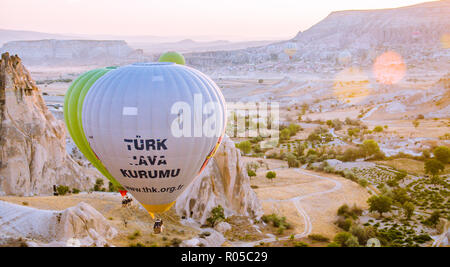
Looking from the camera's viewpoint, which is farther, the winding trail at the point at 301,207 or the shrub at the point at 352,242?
the winding trail at the point at 301,207

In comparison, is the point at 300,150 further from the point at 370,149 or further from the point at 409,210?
the point at 409,210

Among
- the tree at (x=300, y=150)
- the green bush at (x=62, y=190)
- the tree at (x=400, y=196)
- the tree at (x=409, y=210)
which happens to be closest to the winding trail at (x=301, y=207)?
Answer: the tree at (x=400, y=196)

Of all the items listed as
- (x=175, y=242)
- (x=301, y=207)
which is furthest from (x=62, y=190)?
(x=301, y=207)

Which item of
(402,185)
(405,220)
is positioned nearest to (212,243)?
(405,220)

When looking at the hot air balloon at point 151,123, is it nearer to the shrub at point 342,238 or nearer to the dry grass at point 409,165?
the shrub at point 342,238

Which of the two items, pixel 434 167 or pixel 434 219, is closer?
pixel 434 219

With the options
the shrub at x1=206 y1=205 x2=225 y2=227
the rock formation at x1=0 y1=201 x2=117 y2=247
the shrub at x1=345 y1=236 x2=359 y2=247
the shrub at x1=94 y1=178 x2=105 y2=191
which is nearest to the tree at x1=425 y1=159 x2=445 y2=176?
the shrub at x1=345 y1=236 x2=359 y2=247
